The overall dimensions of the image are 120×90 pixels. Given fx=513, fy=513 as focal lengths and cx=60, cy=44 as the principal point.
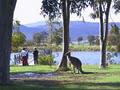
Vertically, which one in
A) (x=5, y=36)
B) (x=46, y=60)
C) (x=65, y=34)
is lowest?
(x=46, y=60)

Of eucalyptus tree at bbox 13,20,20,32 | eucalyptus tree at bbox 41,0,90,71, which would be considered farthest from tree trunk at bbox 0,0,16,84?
eucalyptus tree at bbox 13,20,20,32

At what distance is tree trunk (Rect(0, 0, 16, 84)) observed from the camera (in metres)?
21.7

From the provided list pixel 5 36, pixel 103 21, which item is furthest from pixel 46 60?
pixel 5 36

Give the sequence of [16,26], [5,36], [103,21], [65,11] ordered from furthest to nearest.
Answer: [16,26] → [103,21] → [65,11] → [5,36]

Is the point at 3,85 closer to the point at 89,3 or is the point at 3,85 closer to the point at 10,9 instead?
the point at 10,9

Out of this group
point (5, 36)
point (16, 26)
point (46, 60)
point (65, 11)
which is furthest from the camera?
point (16, 26)

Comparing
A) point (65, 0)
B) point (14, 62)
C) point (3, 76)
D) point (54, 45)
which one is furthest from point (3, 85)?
point (54, 45)

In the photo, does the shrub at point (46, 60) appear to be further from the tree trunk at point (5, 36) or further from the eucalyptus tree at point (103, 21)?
the tree trunk at point (5, 36)

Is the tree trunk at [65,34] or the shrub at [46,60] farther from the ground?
the tree trunk at [65,34]

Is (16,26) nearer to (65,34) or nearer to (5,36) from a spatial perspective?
(65,34)

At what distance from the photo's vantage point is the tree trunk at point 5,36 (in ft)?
71.2

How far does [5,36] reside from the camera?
2173 centimetres

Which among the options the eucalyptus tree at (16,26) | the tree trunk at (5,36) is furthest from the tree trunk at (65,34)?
the eucalyptus tree at (16,26)

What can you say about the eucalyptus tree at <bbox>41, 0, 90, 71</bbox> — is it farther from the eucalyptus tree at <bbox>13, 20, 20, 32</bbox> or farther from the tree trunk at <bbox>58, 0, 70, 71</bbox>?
the eucalyptus tree at <bbox>13, 20, 20, 32</bbox>
